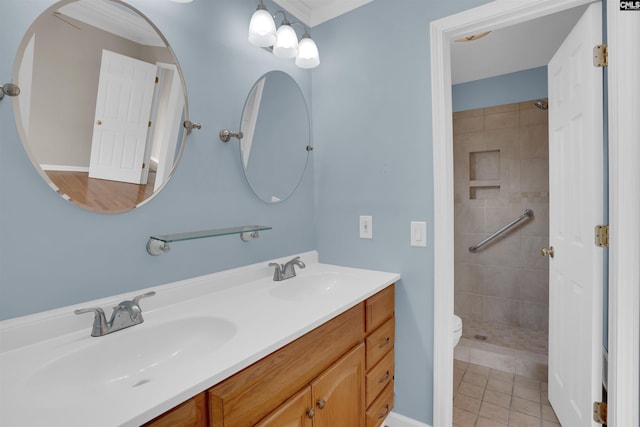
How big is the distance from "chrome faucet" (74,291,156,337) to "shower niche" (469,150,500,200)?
2.93m

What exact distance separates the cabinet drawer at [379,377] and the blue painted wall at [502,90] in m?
2.52

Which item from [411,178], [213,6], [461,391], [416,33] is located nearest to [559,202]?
[411,178]

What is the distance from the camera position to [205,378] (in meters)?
0.70

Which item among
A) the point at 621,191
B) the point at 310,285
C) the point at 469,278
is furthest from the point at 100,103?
the point at 469,278

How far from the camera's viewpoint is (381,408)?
151cm

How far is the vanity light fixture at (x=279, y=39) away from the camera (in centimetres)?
139

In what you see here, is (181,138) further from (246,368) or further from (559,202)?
(559,202)

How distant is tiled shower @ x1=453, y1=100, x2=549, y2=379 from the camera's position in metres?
2.70

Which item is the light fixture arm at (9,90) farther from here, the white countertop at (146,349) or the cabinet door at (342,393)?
the cabinet door at (342,393)

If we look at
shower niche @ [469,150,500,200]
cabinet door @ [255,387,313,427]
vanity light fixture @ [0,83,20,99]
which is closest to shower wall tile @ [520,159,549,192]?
shower niche @ [469,150,500,200]

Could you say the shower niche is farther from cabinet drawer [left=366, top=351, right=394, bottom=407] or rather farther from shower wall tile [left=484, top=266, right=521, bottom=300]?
cabinet drawer [left=366, top=351, right=394, bottom=407]

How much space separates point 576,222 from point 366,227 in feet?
3.23

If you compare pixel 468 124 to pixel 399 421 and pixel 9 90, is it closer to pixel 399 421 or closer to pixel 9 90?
pixel 399 421

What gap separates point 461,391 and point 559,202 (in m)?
1.30
